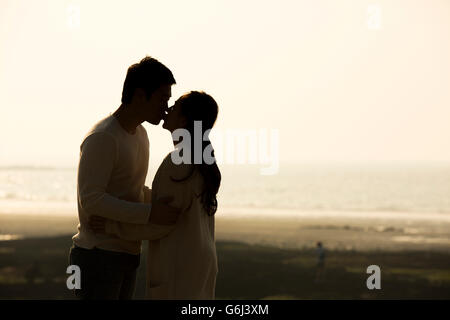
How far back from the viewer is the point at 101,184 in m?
3.82

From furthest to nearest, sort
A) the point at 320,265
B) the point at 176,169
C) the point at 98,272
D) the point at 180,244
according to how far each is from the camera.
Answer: the point at 320,265 < the point at 98,272 < the point at 180,244 < the point at 176,169

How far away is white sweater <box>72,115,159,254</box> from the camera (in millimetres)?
3781

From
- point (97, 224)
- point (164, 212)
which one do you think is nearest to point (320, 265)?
point (97, 224)

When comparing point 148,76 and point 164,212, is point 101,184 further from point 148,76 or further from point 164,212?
point 148,76

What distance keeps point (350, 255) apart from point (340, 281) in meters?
6.94

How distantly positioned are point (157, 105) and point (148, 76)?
0.58 ft

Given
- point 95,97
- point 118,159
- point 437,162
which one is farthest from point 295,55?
point 118,159

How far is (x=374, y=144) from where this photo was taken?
11212cm

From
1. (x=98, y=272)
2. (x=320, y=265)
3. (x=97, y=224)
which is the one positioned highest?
(x=97, y=224)

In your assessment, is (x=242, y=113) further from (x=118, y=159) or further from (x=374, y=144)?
(x=118, y=159)

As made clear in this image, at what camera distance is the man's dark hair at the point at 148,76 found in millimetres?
3951

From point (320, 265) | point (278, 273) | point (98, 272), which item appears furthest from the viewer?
point (320, 265)

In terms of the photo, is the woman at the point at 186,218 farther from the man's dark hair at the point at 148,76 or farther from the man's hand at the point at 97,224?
the man's dark hair at the point at 148,76

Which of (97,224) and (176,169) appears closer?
(176,169)
